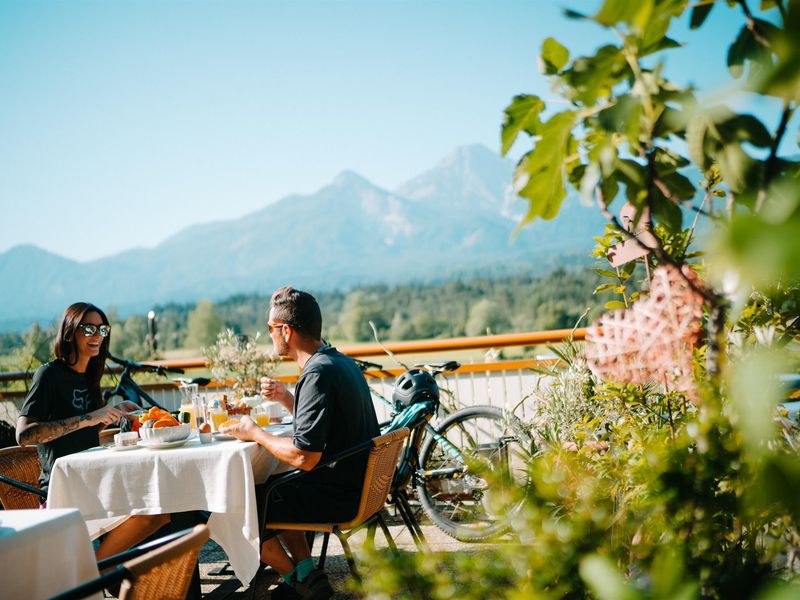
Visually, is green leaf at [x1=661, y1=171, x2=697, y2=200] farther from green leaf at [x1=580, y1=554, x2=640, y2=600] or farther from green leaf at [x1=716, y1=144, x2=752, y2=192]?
green leaf at [x1=580, y1=554, x2=640, y2=600]

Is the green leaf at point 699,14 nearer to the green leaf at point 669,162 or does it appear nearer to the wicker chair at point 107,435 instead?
the green leaf at point 669,162

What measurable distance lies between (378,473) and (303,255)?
164380 millimetres

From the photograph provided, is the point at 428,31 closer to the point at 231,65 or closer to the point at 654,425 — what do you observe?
the point at 654,425

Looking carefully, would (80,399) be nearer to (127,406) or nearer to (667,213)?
(127,406)

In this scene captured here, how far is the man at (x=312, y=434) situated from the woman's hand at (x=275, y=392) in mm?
407

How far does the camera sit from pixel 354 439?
3082mm

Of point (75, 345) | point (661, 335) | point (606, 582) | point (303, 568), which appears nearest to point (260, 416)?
point (303, 568)

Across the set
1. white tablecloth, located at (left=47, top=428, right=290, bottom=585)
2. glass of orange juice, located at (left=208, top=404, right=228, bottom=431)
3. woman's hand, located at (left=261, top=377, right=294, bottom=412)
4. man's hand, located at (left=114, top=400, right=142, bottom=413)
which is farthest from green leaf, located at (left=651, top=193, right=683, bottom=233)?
man's hand, located at (left=114, top=400, right=142, bottom=413)

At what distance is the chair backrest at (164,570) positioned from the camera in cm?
164

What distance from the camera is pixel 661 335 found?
1.40 m

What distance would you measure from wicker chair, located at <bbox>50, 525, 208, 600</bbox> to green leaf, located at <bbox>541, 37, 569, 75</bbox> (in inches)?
54.5

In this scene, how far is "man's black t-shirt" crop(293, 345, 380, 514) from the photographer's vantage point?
294cm

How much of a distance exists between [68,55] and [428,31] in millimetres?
57408

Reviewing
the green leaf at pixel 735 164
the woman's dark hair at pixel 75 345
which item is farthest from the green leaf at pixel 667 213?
the woman's dark hair at pixel 75 345
